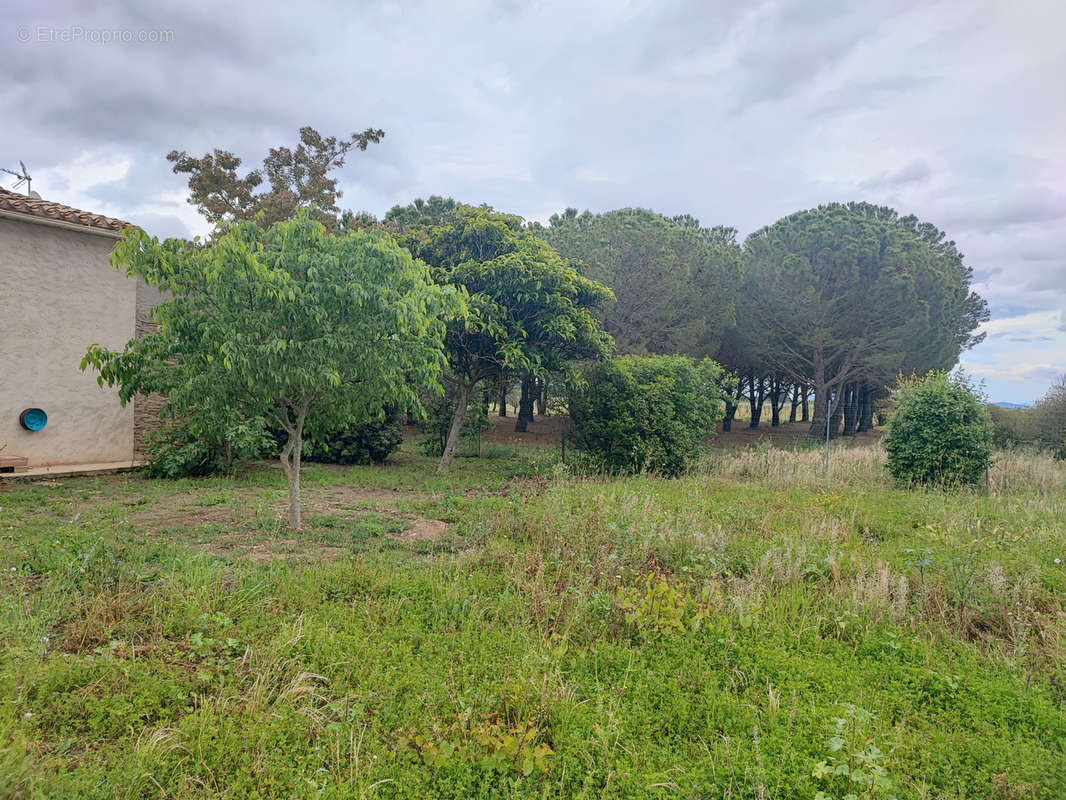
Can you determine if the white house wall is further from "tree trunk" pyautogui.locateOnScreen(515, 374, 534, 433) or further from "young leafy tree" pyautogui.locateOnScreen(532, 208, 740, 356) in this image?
"tree trunk" pyautogui.locateOnScreen(515, 374, 534, 433)

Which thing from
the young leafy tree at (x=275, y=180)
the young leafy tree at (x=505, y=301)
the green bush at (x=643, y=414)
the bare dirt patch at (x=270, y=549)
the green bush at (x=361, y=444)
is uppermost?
the young leafy tree at (x=275, y=180)

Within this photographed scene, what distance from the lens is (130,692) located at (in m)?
2.69

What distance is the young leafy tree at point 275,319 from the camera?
5.04m

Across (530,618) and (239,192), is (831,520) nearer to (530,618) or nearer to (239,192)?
(530,618)

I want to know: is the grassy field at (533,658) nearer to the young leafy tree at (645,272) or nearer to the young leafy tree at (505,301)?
the young leafy tree at (505,301)

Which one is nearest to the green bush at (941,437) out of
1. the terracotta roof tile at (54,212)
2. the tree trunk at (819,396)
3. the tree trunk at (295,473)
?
the tree trunk at (295,473)

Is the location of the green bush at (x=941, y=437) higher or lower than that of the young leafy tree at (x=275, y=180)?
lower

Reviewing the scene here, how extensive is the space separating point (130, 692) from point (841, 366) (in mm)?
23325

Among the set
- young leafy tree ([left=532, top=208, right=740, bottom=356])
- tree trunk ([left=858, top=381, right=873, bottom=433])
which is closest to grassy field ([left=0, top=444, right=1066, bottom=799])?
young leafy tree ([left=532, top=208, right=740, bottom=356])

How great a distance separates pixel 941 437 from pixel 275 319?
32.6ft

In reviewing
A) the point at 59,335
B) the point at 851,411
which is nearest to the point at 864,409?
the point at 851,411

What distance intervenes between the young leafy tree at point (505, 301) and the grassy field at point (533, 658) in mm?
4614

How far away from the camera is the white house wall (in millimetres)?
8805

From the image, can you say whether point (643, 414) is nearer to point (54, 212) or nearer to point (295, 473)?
point (295, 473)
